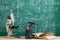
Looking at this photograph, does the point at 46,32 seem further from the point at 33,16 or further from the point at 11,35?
the point at 11,35

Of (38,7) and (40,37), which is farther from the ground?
(38,7)

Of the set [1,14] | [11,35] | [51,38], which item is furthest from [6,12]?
[51,38]

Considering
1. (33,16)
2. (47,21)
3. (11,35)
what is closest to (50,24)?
(47,21)

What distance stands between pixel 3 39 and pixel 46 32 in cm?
58

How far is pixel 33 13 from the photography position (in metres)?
2.12

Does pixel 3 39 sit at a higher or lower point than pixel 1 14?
lower

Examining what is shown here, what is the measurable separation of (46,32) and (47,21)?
0.48 ft

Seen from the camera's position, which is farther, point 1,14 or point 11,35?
point 1,14

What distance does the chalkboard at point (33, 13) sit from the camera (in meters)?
2.11

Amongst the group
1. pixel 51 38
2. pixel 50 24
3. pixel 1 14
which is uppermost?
pixel 1 14

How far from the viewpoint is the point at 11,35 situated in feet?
6.48

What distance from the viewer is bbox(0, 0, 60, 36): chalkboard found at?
82.9 inches

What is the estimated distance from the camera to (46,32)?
2.10 meters

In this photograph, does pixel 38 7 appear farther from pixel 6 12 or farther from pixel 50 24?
pixel 6 12
